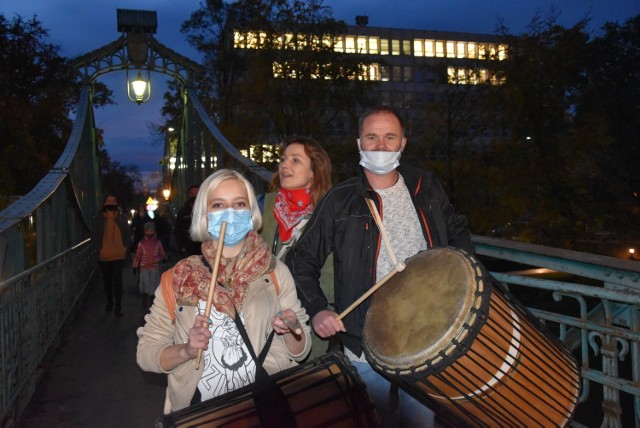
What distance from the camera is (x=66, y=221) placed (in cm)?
810

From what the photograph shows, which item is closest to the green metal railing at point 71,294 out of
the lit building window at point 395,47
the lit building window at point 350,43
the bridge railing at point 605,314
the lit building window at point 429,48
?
the bridge railing at point 605,314

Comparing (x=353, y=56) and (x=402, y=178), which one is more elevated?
(x=353, y=56)

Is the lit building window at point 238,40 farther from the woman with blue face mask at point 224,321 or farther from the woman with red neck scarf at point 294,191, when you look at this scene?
the woman with blue face mask at point 224,321

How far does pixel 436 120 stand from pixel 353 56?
535 cm

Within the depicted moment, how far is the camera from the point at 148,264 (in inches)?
335

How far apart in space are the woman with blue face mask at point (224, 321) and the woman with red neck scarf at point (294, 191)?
0.94 metres

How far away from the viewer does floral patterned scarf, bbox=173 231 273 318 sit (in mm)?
2215

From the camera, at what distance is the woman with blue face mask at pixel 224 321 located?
2186mm

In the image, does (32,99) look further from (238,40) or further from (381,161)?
(381,161)

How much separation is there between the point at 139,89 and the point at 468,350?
46.8ft

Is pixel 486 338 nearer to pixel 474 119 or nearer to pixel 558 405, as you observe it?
pixel 558 405

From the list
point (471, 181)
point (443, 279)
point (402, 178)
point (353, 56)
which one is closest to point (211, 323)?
point (443, 279)

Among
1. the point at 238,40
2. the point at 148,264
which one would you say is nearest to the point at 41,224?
the point at 148,264

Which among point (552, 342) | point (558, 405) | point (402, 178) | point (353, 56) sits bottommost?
point (558, 405)
